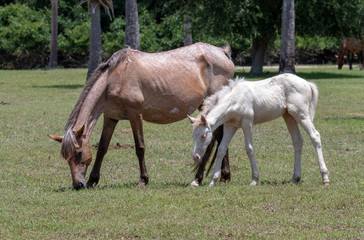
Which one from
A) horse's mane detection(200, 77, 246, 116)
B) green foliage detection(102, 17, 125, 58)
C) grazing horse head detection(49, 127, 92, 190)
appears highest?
horse's mane detection(200, 77, 246, 116)

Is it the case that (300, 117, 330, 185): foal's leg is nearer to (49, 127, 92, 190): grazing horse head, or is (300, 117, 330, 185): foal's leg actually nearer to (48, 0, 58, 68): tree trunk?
(49, 127, 92, 190): grazing horse head

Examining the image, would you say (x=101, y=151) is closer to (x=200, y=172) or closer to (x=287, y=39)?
(x=200, y=172)

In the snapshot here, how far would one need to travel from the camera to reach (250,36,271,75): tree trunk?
1272 inches

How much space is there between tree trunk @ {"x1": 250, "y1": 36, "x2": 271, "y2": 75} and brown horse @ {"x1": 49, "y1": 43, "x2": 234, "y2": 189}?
21.6 meters

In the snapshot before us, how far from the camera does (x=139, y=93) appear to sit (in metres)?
9.80

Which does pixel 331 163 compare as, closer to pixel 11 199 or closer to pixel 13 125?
pixel 11 199

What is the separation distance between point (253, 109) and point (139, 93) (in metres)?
1.56

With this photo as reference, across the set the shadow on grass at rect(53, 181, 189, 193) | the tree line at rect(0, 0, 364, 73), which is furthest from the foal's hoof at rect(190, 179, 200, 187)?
the tree line at rect(0, 0, 364, 73)

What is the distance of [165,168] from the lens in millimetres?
11562

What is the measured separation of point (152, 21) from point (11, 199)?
35.2 meters

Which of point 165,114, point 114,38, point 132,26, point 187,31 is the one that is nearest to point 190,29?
point 187,31

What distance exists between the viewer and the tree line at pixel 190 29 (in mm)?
30844

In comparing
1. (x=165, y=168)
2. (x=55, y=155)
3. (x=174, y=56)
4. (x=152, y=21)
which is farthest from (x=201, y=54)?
(x=152, y=21)

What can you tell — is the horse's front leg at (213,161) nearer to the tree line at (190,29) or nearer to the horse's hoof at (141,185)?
the horse's hoof at (141,185)
